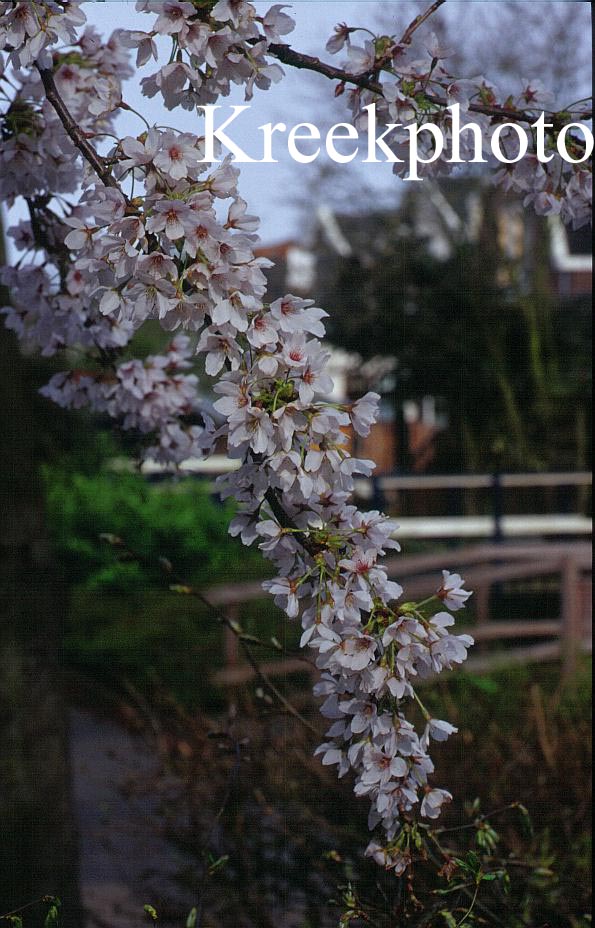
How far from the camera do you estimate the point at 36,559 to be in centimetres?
340

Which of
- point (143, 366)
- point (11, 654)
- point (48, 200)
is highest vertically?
point (48, 200)

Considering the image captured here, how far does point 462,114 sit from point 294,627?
5.57 metres

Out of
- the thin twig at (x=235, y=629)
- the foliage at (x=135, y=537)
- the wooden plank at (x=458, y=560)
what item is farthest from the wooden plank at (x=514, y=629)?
the thin twig at (x=235, y=629)

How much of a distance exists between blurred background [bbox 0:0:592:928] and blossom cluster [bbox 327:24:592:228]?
66cm

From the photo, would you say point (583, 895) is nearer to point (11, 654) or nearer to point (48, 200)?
point (11, 654)

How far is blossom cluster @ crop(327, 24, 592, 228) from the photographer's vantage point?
203 cm

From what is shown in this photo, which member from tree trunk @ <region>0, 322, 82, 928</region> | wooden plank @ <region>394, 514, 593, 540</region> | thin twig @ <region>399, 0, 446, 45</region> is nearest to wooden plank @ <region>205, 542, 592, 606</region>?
tree trunk @ <region>0, 322, 82, 928</region>

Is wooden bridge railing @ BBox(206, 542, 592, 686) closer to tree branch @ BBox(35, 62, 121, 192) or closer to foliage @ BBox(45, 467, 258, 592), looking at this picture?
foliage @ BBox(45, 467, 258, 592)

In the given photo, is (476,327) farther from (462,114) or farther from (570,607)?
(462,114)

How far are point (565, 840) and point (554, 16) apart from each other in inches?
500

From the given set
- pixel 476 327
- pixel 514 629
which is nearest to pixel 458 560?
pixel 514 629

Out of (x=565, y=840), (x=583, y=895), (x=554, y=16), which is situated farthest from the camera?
(x=554, y=16)

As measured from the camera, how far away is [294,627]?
24.0ft

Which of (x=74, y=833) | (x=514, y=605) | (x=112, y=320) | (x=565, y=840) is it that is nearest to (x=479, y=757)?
(x=565, y=840)
